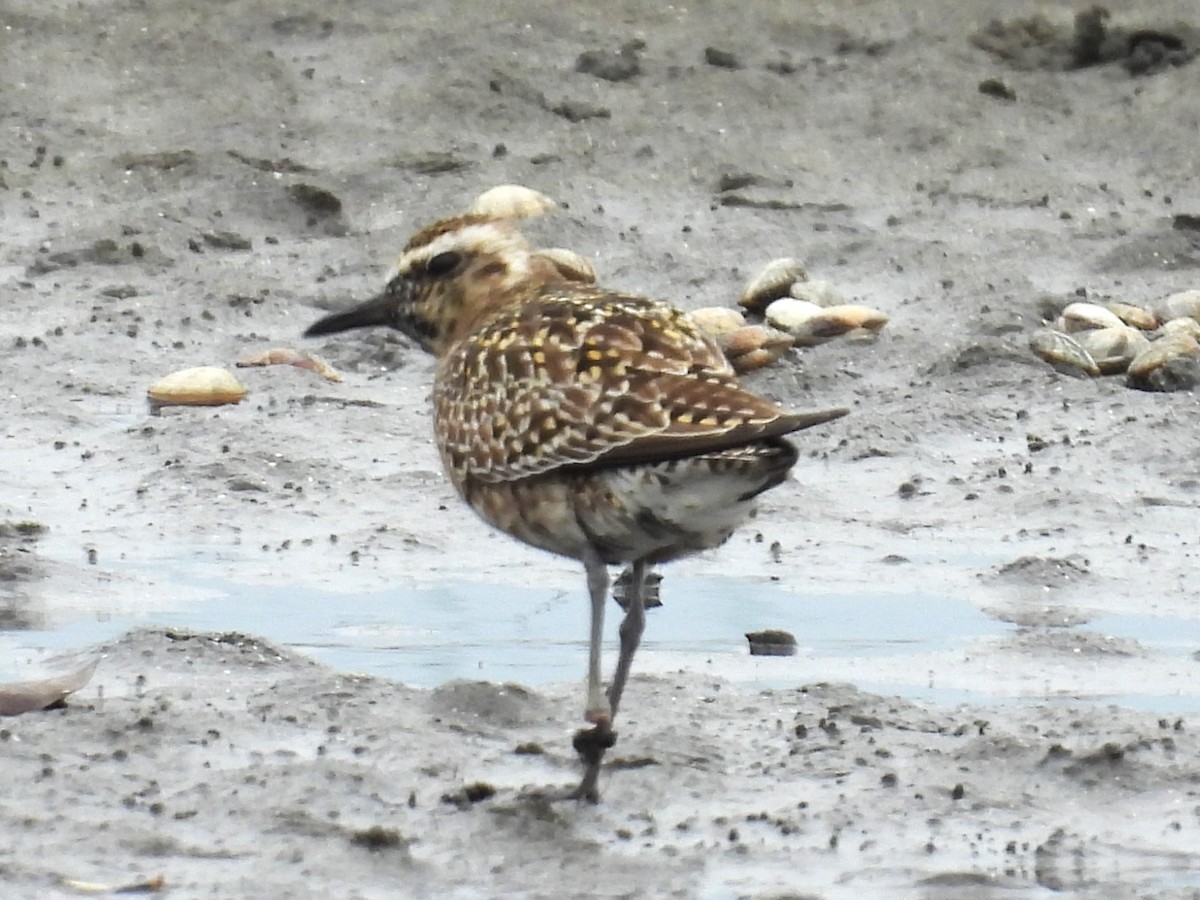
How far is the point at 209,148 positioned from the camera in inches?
476

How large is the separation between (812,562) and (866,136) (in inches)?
189

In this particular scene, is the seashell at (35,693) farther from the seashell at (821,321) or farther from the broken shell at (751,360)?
the seashell at (821,321)

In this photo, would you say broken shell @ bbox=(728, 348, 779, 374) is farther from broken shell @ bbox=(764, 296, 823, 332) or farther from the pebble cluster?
the pebble cluster

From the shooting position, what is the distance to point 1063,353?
10.1m

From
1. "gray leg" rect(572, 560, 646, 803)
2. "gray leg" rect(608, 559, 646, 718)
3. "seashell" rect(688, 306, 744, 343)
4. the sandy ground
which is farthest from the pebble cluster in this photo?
"gray leg" rect(608, 559, 646, 718)

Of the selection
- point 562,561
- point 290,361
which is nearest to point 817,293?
point 290,361

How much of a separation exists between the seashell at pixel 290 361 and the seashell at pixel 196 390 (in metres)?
0.38

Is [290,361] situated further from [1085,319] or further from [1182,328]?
[1182,328]

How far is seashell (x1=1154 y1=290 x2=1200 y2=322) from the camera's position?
10.6m

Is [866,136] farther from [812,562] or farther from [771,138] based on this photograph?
[812,562]

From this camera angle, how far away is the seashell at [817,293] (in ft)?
35.3

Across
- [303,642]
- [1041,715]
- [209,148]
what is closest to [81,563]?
[303,642]

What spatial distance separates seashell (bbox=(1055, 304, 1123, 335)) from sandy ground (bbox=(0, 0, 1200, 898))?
0.60 ft

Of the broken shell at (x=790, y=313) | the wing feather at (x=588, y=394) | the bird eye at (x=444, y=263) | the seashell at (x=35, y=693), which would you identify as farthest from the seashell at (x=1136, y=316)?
the seashell at (x=35, y=693)
